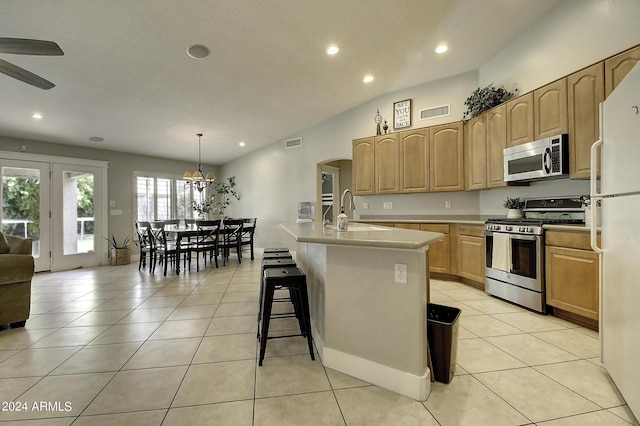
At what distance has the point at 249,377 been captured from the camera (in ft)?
5.91

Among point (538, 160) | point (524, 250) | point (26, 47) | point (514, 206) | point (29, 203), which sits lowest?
point (524, 250)

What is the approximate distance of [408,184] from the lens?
4496 millimetres

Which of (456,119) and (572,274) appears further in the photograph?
(456,119)

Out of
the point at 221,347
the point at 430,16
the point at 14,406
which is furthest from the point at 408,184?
the point at 14,406

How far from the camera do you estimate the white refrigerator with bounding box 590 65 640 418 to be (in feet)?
4.37

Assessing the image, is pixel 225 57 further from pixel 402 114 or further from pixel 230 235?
pixel 230 235

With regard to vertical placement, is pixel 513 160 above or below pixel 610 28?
below

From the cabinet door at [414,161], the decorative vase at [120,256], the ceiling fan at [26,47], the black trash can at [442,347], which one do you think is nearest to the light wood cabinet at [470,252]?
the cabinet door at [414,161]

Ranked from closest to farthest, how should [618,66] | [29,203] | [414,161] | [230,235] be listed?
[618,66]
[414,161]
[29,203]
[230,235]

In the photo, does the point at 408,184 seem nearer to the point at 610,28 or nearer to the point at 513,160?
the point at 513,160

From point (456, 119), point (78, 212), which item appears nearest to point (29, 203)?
point (78, 212)

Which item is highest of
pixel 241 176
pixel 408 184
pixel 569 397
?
pixel 241 176

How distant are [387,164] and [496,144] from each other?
158 cm

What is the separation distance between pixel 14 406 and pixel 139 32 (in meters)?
2.96
